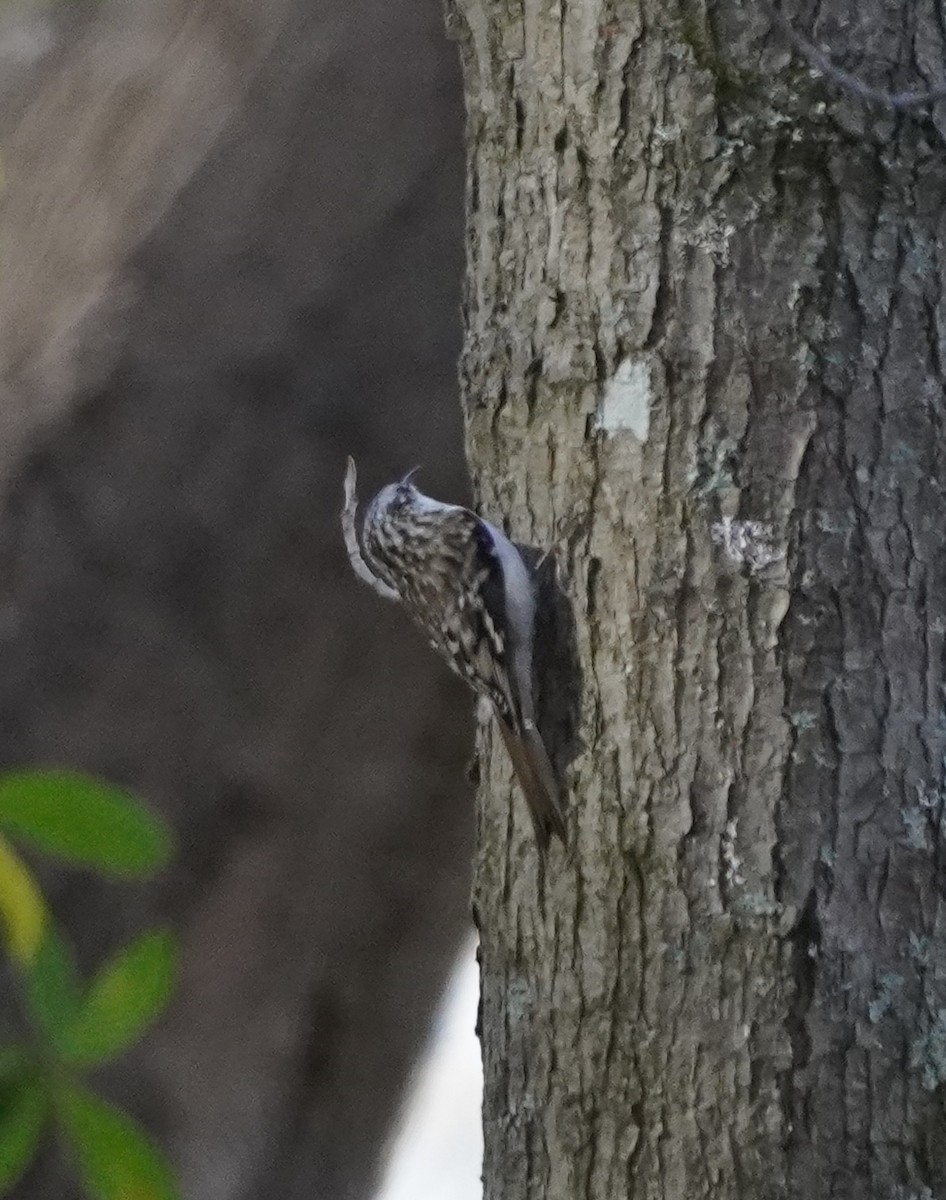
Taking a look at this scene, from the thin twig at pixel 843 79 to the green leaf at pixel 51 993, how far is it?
792 millimetres

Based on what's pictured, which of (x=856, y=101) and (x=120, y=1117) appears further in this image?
(x=856, y=101)

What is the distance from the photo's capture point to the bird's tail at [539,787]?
110 centimetres

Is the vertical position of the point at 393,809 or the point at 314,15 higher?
the point at 314,15

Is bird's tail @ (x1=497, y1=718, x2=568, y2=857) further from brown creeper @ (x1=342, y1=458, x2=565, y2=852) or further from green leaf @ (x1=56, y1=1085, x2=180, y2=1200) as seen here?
green leaf @ (x1=56, y1=1085, x2=180, y2=1200)

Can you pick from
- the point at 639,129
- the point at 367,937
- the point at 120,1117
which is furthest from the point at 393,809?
the point at 120,1117

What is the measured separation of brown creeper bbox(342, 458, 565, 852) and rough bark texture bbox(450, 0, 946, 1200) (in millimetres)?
56

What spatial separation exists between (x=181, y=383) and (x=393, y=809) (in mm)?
575

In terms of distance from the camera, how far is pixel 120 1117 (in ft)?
1.52

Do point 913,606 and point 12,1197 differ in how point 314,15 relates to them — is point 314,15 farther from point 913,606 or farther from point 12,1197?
point 12,1197

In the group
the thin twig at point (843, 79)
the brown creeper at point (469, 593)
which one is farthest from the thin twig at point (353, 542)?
the thin twig at point (843, 79)

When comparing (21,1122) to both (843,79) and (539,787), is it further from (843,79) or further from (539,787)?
(843,79)

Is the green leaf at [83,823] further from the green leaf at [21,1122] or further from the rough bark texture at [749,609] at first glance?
the rough bark texture at [749,609]

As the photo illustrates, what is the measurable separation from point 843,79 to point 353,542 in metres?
0.73

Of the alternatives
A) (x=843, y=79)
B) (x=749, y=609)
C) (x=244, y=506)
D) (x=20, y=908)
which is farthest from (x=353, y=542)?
(x=20, y=908)
